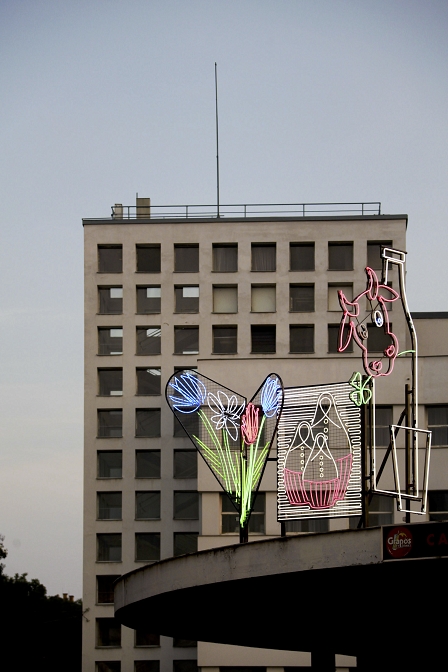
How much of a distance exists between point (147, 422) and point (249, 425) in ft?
121

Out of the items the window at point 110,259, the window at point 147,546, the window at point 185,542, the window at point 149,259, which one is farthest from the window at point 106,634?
the window at point 149,259

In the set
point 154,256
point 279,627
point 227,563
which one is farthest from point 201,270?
point 227,563

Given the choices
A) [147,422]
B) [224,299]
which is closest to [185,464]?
[147,422]

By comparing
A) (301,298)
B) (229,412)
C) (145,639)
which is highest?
(301,298)

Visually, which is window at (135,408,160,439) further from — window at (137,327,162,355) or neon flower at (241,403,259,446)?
neon flower at (241,403,259,446)

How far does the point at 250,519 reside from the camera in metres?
54.2

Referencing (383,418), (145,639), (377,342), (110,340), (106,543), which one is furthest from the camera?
(110,340)

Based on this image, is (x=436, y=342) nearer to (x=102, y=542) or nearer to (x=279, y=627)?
(x=102, y=542)

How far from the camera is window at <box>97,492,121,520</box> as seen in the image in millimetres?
69062

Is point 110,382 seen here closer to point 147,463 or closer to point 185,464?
point 147,463

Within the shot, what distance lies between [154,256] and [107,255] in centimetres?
267

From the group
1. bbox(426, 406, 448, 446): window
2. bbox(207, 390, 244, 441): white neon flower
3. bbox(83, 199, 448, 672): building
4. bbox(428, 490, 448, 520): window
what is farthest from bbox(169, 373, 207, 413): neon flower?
bbox(83, 199, 448, 672): building

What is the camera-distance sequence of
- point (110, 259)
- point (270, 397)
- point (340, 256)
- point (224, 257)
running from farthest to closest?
point (110, 259), point (224, 257), point (340, 256), point (270, 397)

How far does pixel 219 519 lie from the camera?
53.7 metres
